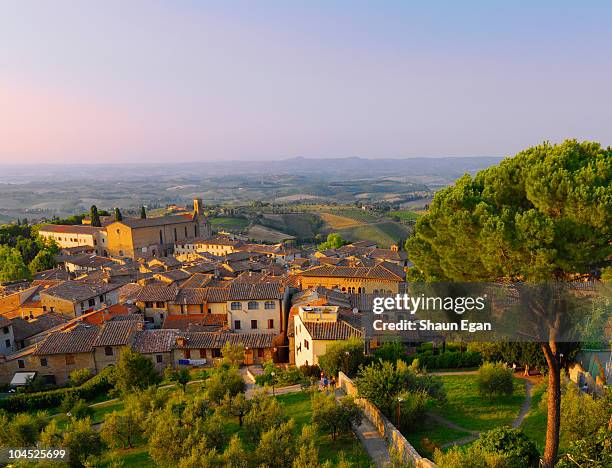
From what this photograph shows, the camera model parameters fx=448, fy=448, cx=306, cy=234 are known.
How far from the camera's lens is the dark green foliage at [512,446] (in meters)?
11.5

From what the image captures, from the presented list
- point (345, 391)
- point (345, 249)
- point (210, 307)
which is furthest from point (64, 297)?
point (345, 249)

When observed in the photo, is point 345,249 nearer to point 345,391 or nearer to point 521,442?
point 345,391

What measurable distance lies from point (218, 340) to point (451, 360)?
13.8 m

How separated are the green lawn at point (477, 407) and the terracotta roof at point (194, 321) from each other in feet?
55.2

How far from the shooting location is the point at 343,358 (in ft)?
70.6

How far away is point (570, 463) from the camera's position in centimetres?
932

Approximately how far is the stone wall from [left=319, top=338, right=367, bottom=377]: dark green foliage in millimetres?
432

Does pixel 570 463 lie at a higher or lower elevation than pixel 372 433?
higher

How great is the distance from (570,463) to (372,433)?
26.8 feet

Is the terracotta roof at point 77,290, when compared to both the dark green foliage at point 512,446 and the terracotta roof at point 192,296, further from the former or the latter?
the dark green foliage at point 512,446

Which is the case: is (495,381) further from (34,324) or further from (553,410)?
(34,324)

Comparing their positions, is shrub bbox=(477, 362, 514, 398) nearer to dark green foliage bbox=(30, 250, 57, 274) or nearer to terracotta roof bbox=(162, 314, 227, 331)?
terracotta roof bbox=(162, 314, 227, 331)

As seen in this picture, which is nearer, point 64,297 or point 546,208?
point 546,208

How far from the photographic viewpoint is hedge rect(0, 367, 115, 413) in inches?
904
